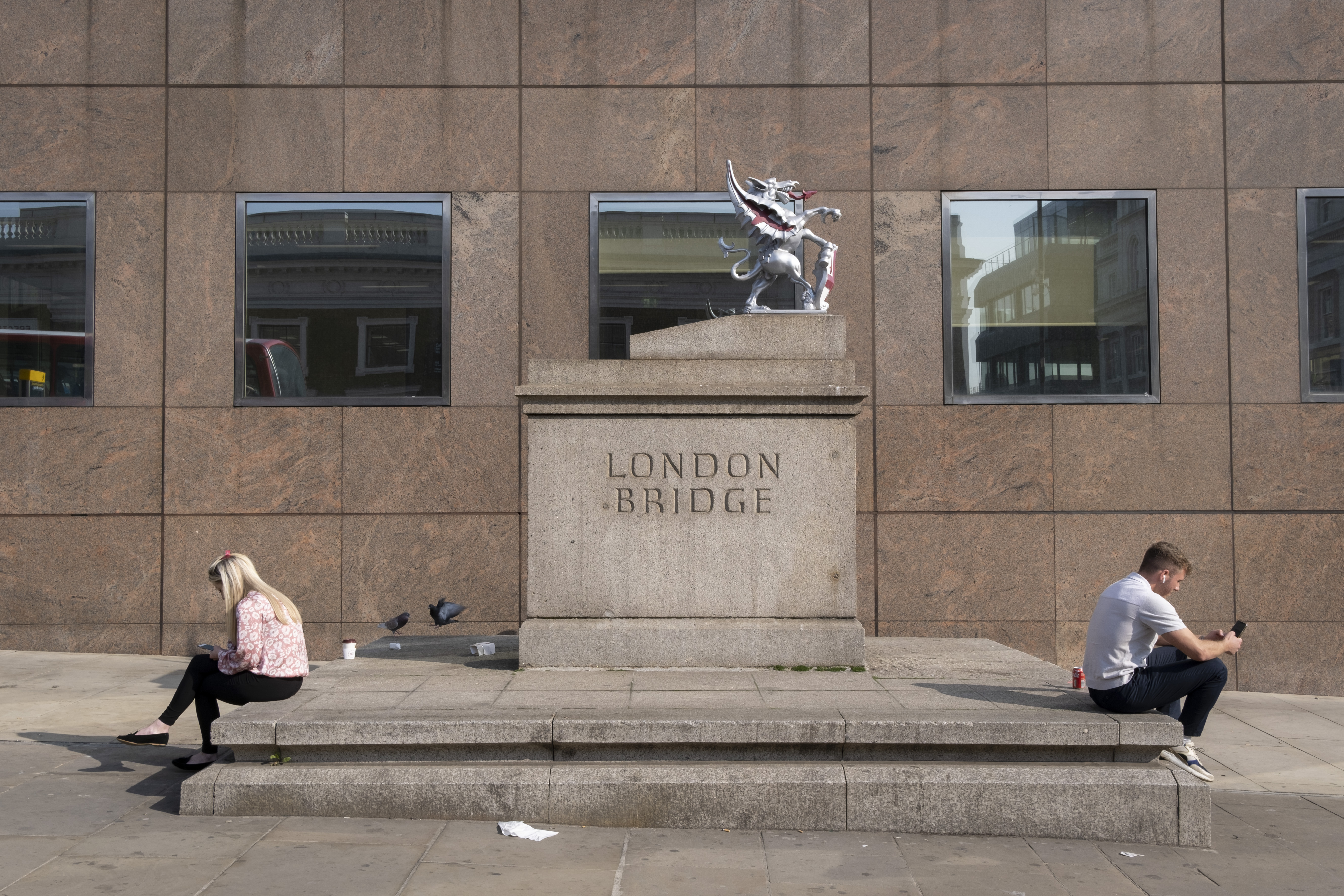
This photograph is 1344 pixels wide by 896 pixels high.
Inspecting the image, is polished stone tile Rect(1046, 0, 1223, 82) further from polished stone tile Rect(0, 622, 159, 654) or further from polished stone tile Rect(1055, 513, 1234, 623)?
polished stone tile Rect(0, 622, 159, 654)

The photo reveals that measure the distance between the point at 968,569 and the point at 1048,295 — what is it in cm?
305

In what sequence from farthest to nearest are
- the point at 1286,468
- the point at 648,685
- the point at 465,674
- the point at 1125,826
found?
the point at 1286,468
the point at 465,674
the point at 648,685
the point at 1125,826

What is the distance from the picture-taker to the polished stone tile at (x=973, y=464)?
11070 mm

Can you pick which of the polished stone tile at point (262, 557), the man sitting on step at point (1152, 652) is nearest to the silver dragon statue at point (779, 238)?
the man sitting on step at point (1152, 652)

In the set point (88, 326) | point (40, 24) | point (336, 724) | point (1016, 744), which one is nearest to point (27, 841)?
point (336, 724)

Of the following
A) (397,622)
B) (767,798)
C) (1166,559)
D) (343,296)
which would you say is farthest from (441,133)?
(1166,559)

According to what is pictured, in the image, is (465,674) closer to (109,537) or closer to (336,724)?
(336,724)

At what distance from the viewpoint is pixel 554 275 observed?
11305 millimetres

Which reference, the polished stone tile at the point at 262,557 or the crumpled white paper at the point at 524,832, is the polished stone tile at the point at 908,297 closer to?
the polished stone tile at the point at 262,557

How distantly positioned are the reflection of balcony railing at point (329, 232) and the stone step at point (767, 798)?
267 inches

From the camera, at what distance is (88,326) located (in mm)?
11266

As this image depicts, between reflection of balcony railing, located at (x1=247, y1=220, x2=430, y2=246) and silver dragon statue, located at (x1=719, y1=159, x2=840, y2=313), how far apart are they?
427 cm

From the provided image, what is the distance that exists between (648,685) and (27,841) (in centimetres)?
346

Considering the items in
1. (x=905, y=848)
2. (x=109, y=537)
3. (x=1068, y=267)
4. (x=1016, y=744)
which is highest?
(x=1068, y=267)
